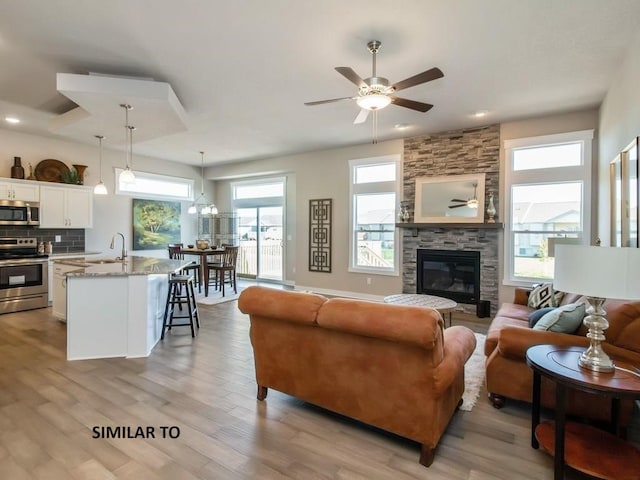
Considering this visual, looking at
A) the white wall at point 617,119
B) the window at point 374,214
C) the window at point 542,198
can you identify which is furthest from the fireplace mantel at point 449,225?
the white wall at point 617,119

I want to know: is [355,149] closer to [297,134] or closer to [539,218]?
[297,134]

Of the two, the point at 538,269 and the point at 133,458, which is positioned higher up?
the point at 538,269

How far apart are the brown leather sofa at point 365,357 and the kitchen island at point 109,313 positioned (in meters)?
1.74

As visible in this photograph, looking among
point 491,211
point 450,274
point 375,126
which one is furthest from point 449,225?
point 375,126

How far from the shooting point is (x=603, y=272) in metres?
1.72

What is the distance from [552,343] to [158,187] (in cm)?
835

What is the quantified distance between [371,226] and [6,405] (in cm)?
559

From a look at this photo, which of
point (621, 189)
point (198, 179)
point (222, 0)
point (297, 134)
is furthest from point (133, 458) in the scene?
point (198, 179)

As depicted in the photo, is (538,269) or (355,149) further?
(355,149)

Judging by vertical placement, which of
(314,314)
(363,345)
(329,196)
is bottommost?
(363,345)

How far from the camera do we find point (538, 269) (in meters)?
5.23

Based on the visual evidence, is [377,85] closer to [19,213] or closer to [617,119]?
[617,119]

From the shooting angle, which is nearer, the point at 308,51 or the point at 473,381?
the point at 473,381

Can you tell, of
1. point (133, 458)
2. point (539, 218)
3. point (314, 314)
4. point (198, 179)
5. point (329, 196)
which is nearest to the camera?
point (133, 458)
